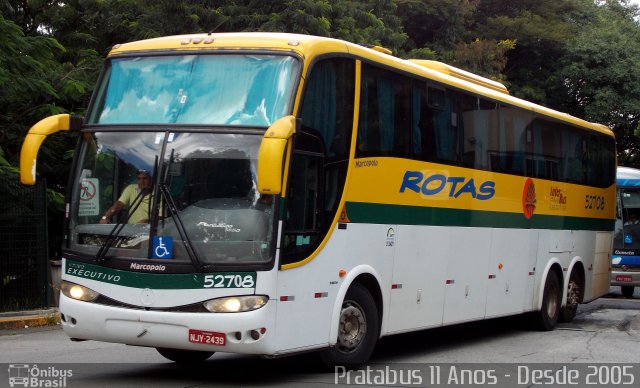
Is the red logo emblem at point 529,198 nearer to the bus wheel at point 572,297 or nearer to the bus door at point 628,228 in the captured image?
the bus wheel at point 572,297

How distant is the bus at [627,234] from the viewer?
2458cm

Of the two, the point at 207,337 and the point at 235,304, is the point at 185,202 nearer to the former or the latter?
the point at 235,304

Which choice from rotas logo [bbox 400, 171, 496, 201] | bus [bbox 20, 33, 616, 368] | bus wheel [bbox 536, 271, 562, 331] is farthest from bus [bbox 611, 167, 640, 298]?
bus [bbox 20, 33, 616, 368]

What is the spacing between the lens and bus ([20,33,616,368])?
861 centimetres

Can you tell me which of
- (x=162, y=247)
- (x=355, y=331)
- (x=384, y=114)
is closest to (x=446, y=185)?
(x=384, y=114)

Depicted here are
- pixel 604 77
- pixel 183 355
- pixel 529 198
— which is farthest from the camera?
pixel 604 77

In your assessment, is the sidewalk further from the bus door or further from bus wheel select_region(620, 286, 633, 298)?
bus wheel select_region(620, 286, 633, 298)

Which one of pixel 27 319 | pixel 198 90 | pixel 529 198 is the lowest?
pixel 27 319

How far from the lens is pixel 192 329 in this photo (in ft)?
28.0

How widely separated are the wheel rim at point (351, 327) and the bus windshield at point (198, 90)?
92.5 inches

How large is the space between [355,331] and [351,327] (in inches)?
3.0

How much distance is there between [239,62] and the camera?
9266 millimetres

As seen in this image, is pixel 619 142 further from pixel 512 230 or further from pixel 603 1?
pixel 512 230

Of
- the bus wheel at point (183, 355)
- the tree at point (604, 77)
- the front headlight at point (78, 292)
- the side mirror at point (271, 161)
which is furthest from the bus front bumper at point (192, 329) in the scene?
the tree at point (604, 77)
